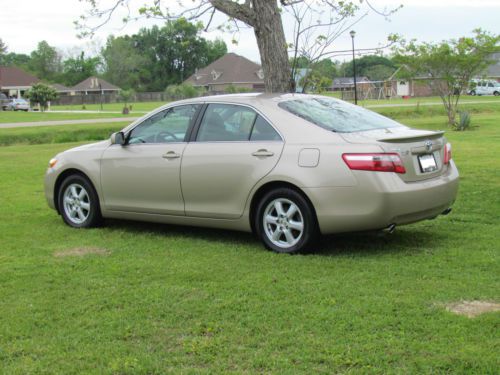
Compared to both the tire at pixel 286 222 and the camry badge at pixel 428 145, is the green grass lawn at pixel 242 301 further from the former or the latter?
the camry badge at pixel 428 145

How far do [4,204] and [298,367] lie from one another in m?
7.53

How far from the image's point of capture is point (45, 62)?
12650 centimetres

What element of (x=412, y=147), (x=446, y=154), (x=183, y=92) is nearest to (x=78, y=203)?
(x=412, y=147)

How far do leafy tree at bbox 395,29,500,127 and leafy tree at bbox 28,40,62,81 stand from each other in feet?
342

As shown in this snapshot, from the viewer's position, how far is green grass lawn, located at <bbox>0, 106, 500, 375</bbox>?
12.9ft

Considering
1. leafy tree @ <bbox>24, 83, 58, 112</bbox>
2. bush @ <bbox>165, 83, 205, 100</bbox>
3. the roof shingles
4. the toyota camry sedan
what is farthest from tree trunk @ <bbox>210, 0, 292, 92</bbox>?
the roof shingles

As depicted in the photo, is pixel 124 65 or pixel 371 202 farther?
pixel 124 65

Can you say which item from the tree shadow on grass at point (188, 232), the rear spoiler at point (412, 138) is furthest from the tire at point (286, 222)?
the rear spoiler at point (412, 138)

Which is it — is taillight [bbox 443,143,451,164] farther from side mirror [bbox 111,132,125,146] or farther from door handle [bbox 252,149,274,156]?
side mirror [bbox 111,132,125,146]

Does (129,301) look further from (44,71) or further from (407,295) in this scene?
(44,71)

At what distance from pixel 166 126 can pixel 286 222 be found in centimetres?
193

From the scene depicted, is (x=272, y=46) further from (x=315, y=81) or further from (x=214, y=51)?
(x=214, y=51)

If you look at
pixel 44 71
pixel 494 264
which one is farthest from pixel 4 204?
pixel 44 71

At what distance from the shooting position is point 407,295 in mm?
5004
